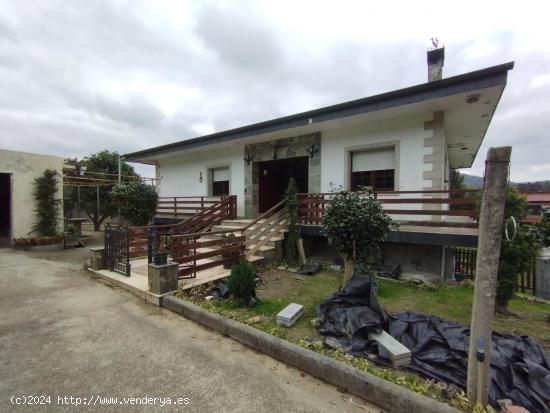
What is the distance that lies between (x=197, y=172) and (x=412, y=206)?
8.89 metres

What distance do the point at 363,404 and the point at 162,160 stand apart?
44.8 feet

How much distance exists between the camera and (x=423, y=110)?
6.38 meters

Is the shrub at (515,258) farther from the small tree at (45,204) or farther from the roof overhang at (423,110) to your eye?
the small tree at (45,204)

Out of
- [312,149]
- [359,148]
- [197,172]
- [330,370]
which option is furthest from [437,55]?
[330,370]

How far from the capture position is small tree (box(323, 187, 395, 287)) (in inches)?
166

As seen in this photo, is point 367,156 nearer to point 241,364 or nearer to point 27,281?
point 241,364

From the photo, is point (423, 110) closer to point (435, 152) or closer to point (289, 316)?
point (435, 152)

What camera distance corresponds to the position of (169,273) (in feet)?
15.7

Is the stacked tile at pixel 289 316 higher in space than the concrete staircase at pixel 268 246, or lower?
lower

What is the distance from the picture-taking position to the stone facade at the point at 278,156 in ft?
27.6

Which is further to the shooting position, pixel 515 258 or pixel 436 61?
pixel 436 61

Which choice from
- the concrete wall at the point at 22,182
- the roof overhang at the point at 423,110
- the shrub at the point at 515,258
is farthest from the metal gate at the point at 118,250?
the shrub at the point at 515,258

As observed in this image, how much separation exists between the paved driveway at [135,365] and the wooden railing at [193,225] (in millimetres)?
2918

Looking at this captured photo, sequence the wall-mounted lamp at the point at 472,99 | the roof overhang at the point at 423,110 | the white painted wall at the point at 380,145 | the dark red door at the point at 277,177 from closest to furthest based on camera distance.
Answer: the roof overhang at the point at 423,110 → the wall-mounted lamp at the point at 472,99 → the white painted wall at the point at 380,145 → the dark red door at the point at 277,177
